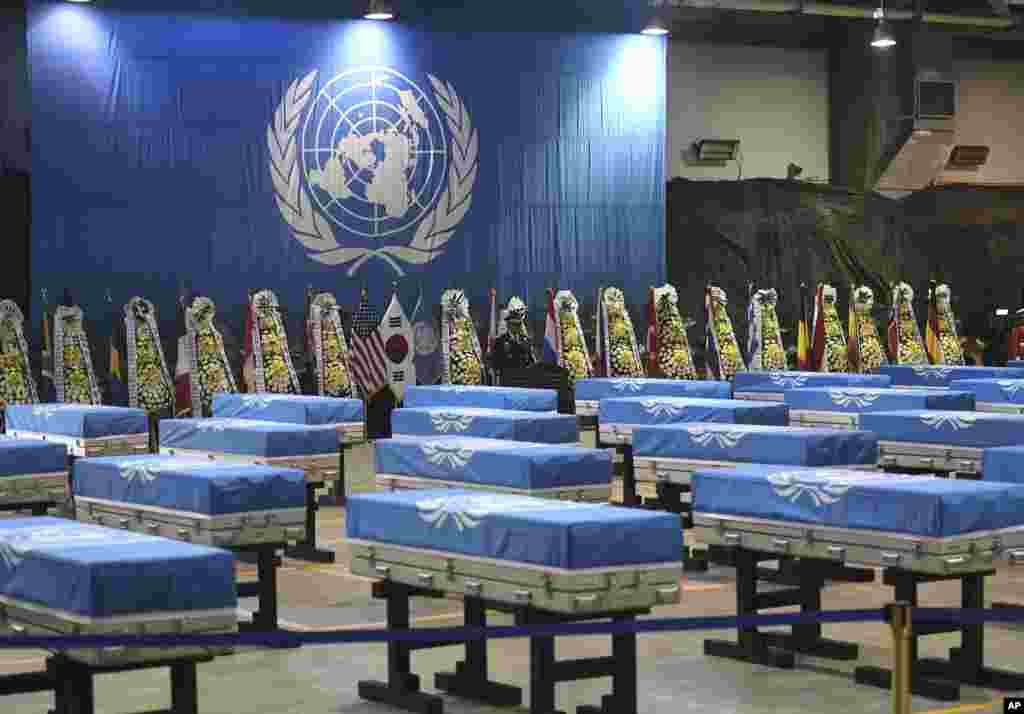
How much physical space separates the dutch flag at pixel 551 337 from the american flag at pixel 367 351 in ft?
6.30

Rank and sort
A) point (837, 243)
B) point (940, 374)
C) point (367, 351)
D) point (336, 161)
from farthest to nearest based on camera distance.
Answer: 1. point (837, 243)
2. point (336, 161)
3. point (367, 351)
4. point (940, 374)

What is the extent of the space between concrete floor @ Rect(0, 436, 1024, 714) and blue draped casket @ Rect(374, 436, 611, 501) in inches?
27.1

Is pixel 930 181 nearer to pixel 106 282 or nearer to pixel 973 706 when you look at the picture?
pixel 106 282

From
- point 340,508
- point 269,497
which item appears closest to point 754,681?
point 269,497

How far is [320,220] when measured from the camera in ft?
65.1

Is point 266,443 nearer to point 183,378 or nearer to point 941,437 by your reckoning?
point 941,437

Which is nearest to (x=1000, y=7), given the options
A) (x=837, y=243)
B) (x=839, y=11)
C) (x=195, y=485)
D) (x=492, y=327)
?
(x=839, y=11)

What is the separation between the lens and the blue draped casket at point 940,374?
53.0 ft

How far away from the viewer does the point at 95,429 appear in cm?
1260

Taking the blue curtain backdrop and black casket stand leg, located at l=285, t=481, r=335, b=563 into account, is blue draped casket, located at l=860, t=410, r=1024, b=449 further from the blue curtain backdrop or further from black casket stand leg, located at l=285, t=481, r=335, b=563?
the blue curtain backdrop

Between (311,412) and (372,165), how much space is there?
7075 millimetres

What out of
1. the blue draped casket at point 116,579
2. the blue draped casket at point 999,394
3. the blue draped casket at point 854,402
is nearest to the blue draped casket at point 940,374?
the blue draped casket at point 999,394

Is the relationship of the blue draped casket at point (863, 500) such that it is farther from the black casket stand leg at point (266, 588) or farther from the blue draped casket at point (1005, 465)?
the black casket stand leg at point (266, 588)

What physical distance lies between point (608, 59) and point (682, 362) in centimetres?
371
